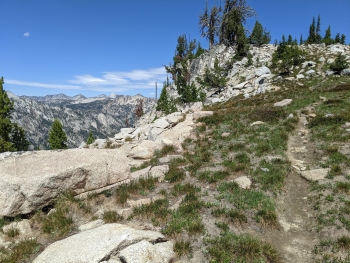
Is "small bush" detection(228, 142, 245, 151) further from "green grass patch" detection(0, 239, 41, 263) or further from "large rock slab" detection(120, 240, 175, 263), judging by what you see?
"green grass patch" detection(0, 239, 41, 263)

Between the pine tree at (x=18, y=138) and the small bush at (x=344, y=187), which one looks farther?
the pine tree at (x=18, y=138)

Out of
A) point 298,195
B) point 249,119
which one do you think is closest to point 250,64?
point 249,119

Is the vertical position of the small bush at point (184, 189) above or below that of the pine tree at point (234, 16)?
below

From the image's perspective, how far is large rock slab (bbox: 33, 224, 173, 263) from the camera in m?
6.03

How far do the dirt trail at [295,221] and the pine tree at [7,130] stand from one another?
160 ft

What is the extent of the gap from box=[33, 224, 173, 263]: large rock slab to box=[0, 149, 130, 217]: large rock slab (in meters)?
3.11

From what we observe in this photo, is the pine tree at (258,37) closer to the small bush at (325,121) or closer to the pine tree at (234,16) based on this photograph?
the pine tree at (234,16)

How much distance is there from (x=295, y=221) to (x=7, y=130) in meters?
53.4

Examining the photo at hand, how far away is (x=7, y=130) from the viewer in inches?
1768

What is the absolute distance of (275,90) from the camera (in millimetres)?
38375

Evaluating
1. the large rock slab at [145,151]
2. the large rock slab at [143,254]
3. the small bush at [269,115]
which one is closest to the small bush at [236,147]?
the large rock slab at [145,151]

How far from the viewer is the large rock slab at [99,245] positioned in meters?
6.03

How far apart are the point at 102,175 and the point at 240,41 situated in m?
59.8

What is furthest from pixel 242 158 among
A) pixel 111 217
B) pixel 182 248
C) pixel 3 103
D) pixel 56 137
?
pixel 3 103
